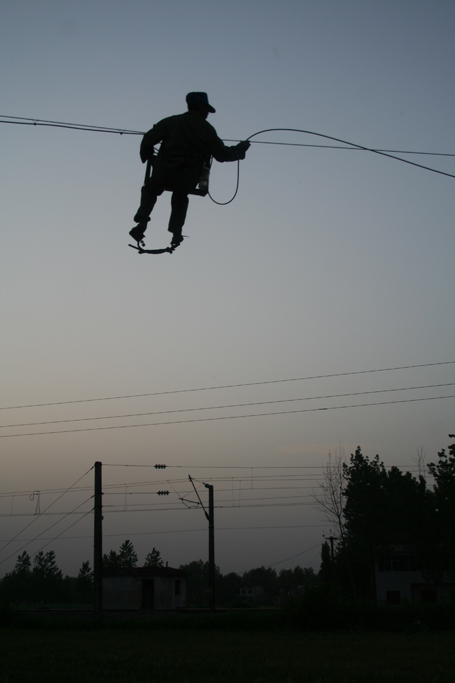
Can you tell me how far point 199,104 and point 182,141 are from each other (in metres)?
0.58

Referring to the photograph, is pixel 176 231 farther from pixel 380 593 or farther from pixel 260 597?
pixel 260 597

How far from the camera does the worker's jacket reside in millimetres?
7141

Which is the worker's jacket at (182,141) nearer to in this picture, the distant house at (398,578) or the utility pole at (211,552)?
the utility pole at (211,552)

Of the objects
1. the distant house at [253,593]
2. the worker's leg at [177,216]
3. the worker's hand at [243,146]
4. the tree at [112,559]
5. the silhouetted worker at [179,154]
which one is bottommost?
the distant house at [253,593]

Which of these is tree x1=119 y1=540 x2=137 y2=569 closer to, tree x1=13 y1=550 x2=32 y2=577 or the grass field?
tree x1=13 y1=550 x2=32 y2=577

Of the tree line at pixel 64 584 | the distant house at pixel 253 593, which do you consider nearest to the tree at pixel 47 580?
the tree line at pixel 64 584

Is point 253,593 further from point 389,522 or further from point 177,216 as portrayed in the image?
point 177,216

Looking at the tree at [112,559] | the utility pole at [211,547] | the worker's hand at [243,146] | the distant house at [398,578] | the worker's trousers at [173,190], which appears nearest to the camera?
the worker's trousers at [173,190]

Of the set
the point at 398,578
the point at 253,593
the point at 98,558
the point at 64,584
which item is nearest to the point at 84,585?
the point at 64,584

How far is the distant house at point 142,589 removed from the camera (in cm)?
4781

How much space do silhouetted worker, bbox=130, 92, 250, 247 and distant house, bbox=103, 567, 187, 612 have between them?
1776 inches

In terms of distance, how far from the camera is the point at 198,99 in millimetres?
7367

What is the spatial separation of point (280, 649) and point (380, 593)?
156ft

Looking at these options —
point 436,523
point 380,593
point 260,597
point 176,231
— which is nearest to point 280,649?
point 176,231
